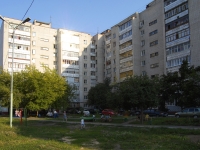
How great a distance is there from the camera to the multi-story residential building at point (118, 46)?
180ft

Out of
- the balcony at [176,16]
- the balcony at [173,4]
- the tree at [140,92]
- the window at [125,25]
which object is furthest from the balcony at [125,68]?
the tree at [140,92]

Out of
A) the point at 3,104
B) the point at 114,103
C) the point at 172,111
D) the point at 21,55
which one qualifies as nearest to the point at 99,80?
the point at 21,55

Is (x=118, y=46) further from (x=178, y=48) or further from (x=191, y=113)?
(x=191, y=113)

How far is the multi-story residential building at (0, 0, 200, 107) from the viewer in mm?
54844

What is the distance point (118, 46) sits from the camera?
7819 centimetres

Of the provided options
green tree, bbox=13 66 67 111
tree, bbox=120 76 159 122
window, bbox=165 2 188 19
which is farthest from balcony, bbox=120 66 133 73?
tree, bbox=120 76 159 122

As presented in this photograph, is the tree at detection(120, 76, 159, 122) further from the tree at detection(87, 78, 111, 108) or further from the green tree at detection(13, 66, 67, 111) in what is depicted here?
the tree at detection(87, 78, 111, 108)

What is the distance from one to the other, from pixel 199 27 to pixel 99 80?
4781 centimetres

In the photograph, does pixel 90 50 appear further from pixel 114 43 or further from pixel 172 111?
pixel 172 111

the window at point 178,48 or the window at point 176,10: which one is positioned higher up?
the window at point 176,10

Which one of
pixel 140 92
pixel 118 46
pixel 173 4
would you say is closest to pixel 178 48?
pixel 173 4

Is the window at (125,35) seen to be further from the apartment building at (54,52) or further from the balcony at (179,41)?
the apartment building at (54,52)

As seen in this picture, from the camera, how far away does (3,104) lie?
5088cm

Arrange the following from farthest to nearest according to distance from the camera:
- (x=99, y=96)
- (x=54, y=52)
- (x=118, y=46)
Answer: (x=54, y=52)
(x=118, y=46)
(x=99, y=96)
